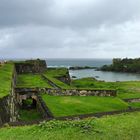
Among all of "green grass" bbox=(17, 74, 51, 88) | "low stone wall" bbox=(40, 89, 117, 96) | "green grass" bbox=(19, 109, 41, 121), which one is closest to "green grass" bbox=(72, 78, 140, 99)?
"low stone wall" bbox=(40, 89, 117, 96)

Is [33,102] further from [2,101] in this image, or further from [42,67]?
[42,67]

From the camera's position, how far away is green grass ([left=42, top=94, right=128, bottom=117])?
69.1 feet

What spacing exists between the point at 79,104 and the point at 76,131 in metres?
12.1

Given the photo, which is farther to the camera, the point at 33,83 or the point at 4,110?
the point at 33,83

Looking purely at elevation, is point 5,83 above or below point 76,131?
above

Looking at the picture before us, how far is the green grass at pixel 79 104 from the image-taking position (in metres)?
21.1

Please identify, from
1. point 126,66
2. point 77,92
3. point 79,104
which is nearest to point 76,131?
point 79,104

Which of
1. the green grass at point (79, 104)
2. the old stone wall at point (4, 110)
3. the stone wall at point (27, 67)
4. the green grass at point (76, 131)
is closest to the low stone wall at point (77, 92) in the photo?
the green grass at point (79, 104)

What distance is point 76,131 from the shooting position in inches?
442

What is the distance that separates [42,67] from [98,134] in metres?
49.9

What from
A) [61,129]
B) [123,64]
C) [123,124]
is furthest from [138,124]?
[123,64]

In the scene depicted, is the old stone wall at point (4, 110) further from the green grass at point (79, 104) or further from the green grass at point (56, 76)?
the green grass at point (56, 76)

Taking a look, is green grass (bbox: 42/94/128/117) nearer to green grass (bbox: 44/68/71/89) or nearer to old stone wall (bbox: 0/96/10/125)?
old stone wall (bbox: 0/96/10/125)

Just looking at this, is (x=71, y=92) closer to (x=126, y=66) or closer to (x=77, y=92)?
(x=77, y=92)
